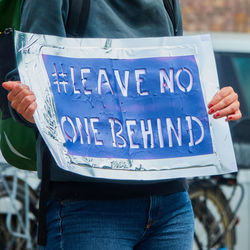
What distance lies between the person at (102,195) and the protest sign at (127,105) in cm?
5

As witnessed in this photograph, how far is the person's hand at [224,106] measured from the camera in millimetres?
2148

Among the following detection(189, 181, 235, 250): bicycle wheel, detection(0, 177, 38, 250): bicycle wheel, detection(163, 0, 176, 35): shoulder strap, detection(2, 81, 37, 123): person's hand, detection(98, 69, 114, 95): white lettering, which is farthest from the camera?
detection(189, 181, 235, 250): bicycle wheel

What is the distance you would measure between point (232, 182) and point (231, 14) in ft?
26.7

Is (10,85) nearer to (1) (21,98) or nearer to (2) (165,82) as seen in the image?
(1) (21,98)

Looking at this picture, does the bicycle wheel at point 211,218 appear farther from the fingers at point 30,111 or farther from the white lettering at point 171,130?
the fingers at point 30,111

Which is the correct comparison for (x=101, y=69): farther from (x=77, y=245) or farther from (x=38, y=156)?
(x=77, y=245)

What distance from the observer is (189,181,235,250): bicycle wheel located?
5.02 metres

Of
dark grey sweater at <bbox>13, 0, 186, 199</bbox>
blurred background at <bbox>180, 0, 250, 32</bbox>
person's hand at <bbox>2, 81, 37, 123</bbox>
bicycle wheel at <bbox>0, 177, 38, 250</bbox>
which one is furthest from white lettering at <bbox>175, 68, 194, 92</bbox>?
blurred background at <bbox>180, 0, 250, 32</bbox>

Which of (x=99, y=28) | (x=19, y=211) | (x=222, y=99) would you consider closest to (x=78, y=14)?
(x=99, y=28)

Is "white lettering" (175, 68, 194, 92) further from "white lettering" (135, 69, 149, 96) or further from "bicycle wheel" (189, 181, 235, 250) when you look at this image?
"bicycle wheel" (189, 181, 235, 250)

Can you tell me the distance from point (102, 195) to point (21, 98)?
0.33 meters

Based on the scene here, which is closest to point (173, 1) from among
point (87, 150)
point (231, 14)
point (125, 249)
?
point (87, 150)

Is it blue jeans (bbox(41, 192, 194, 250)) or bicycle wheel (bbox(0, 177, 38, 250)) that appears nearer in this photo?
blue jeans (bbox(41, 192, 194, 250))

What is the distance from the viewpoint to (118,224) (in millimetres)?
2111
